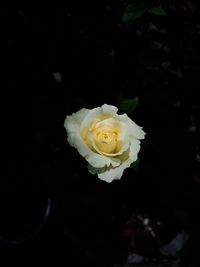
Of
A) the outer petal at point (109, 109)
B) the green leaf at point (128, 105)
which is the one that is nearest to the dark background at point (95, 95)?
the green leaf at point (128, 105)

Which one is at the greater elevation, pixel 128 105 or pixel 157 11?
pixel 157 11

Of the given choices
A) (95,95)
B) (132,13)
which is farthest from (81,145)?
(132,13)

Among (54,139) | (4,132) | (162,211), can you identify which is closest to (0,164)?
(4,132)

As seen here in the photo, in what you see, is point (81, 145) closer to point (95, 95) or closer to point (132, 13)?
point (95, 95)

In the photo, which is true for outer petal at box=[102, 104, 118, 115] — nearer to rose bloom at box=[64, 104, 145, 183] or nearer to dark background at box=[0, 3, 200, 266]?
rose bloom at box=[64, 104, 145, 183]

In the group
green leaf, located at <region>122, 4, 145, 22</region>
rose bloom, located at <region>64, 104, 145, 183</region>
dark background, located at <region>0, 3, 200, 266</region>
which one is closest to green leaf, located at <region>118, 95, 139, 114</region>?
dark background, located at <region>0, 3, 200, 266</region>

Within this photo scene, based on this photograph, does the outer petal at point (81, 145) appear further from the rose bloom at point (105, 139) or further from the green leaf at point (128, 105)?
the green leaf at point (128, 105)
